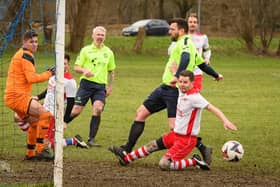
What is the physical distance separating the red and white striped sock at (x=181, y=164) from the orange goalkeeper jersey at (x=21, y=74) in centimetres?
217

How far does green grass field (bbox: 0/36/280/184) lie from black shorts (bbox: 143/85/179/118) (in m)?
0.79

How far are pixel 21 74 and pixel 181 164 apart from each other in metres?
2.53

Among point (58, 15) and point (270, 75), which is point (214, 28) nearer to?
point (270, 75)

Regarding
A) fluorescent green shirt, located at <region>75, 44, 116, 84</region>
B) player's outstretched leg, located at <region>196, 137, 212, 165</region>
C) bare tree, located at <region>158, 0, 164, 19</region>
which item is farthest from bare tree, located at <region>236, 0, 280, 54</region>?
player's outstretched leg, located at <region>196, 137, 212, 165</region>

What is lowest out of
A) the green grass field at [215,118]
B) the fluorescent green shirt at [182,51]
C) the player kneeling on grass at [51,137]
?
the green grass field at [215,118]

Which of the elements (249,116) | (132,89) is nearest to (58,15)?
(249,116)

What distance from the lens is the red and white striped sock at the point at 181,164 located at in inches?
371

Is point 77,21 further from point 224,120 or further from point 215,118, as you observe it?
point 224,120

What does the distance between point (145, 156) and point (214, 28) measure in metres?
49.9

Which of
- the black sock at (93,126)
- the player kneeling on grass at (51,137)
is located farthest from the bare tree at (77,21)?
the player kneeling on grass at (51,137)

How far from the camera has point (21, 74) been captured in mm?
9742

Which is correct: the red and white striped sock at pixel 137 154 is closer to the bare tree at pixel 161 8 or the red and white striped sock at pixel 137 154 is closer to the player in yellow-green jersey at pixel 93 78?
the player in yellow-green jersey at pixel 93 78

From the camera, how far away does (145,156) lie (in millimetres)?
9805

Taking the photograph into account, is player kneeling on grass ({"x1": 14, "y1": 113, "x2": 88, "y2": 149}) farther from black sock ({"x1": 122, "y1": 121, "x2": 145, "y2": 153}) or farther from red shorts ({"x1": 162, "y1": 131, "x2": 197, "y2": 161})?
red shorts ({"x1": 162, "y1": 131, "x2": 197, "y2": 161})
